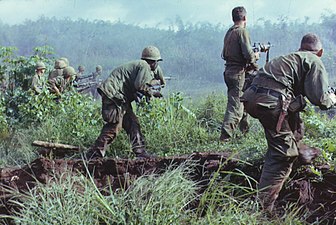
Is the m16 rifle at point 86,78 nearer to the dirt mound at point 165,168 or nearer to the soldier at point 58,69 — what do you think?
the soldier at point 58,69

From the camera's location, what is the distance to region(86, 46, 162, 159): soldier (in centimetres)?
852

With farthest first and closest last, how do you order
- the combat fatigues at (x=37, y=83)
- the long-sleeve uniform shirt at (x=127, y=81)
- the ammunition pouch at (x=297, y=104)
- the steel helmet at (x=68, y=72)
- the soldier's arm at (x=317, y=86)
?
the steel helmet at (x=68, y=72) → the combat fatigues at (x=37, y=83) → the long-sleeve uniform shirt at (x=127, y=81) → the ammunition pouch at (x=297, y=104) → the soldier's arm at (x=317, y=86)

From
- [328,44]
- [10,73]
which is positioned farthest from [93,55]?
[10,73]

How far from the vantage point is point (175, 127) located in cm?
959

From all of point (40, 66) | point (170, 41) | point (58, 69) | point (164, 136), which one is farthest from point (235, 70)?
point (170, 41)

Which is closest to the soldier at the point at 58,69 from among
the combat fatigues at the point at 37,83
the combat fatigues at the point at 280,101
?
the combat fatigues at the point at 37,83

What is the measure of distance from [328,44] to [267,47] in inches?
511

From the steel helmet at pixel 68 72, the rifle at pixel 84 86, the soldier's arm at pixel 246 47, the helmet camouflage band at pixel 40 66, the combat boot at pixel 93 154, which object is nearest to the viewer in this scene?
the combat boot at pixel 93 154

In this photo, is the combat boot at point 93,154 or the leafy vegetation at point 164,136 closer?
the leafy vegetation at point 164,136

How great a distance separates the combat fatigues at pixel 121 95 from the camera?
27.9ft

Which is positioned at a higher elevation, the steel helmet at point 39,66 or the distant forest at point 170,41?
the steel helmet at point 39,66

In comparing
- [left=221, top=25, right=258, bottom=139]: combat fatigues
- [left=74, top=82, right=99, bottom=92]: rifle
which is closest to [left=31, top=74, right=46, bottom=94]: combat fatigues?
[left=74, top=82, right=99, bottom=92]: rifle

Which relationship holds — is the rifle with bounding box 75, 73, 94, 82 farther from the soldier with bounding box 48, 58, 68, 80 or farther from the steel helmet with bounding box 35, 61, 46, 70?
the steel helmet with bounding box 35, 61, 46, 70

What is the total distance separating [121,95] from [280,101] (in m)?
3.16
